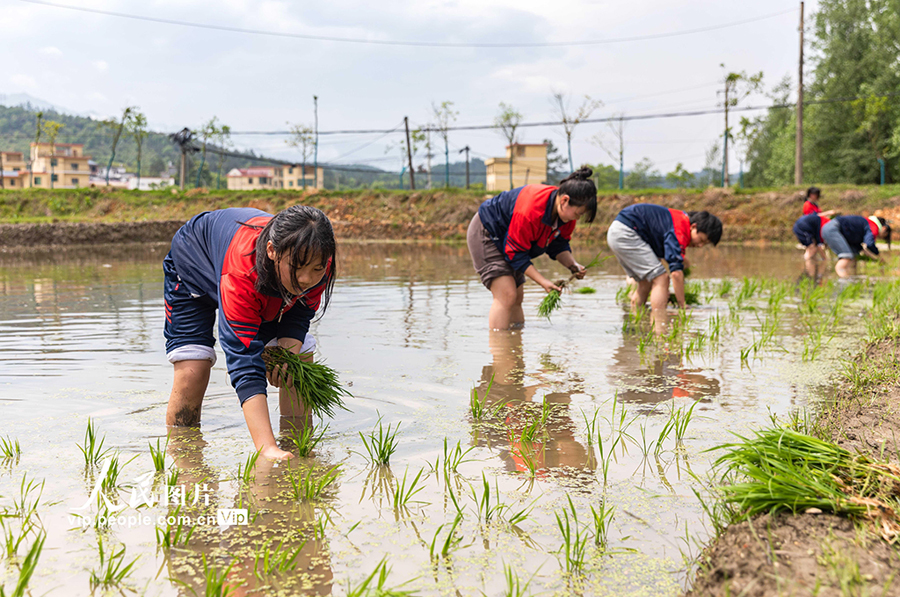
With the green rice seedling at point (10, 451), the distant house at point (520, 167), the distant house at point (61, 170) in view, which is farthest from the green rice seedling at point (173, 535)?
the distant house at point (61, 170)

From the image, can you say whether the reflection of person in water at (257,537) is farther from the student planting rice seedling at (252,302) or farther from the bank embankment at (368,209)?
the bank embankment at (368,209)

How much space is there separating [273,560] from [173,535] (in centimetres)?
42

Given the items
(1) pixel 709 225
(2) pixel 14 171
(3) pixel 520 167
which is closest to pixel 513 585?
(1) pixel 709 225

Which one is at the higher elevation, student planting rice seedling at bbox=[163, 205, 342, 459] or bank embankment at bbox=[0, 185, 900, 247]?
bank embankment at bbox=[0, 185, 900, 247]

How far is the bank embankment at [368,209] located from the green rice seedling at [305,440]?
62.0ft

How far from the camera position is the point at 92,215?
28547 mm

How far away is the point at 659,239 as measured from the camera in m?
7.10

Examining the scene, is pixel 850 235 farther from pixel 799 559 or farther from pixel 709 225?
pixel 799 559

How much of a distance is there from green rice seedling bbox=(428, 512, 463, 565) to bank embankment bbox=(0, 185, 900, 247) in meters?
20.0

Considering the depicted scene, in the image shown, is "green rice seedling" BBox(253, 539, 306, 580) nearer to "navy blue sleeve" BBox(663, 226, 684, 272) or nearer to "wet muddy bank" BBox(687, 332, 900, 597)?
"wet muddy bank" BBox(687, 332, 900, 597)

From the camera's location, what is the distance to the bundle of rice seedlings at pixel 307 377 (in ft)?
10.5

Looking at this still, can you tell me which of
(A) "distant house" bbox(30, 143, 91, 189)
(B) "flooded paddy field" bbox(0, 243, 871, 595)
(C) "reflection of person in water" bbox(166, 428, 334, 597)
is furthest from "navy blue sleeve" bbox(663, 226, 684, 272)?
(A) "distant house" bbox(30, 143, 91, 189)

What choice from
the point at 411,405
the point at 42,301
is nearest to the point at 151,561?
the point at 411,405

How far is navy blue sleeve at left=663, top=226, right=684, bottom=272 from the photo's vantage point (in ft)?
22.3
